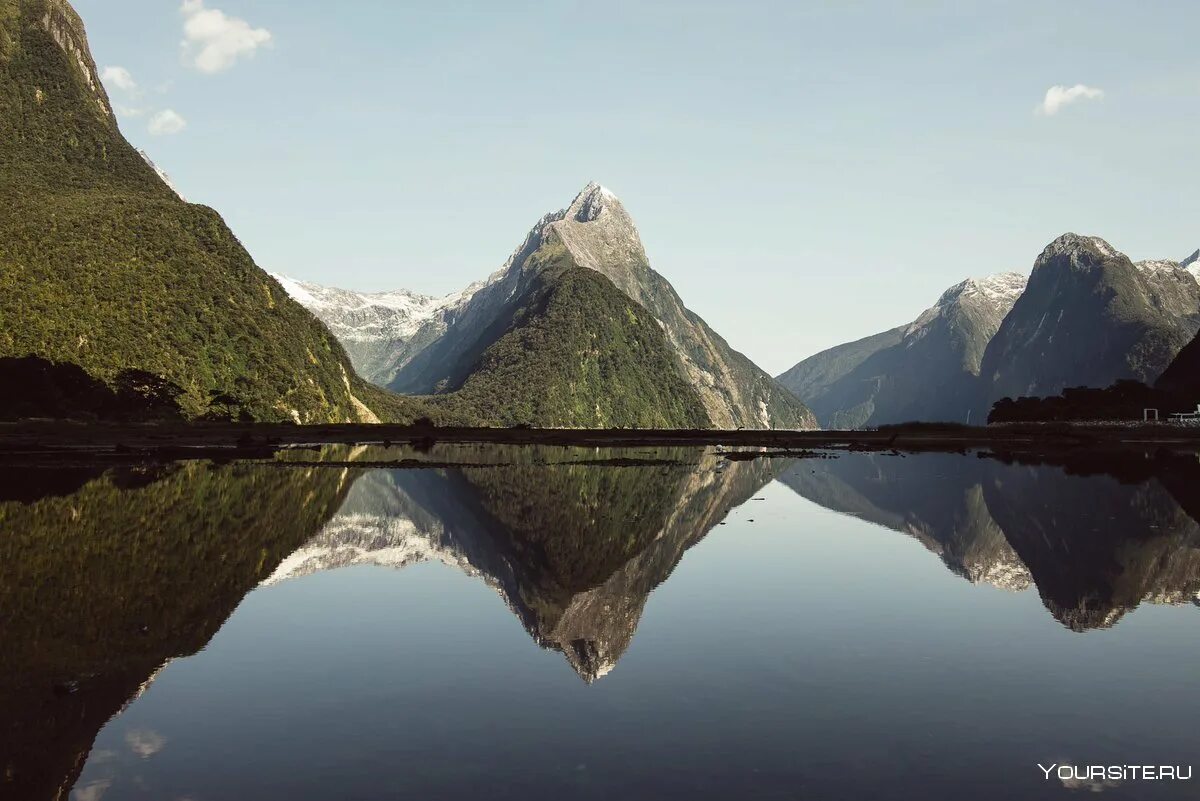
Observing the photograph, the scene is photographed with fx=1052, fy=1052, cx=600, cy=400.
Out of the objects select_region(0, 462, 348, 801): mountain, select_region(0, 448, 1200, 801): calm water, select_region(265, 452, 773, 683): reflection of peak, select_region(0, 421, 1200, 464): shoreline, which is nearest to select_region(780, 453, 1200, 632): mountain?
select_region(0, 448, 1200, 801): calm water

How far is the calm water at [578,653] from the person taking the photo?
18047mm

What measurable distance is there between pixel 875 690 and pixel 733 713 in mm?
4028

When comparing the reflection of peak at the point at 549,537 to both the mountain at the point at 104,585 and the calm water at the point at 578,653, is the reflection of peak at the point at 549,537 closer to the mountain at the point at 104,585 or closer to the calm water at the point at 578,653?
the calm water at the point at 578,653

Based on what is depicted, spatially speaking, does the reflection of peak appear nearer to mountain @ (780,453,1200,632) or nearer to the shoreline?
mountain @ (780,453,1200,632)

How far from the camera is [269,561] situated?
4222 centimetres

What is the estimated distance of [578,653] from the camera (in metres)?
26.8

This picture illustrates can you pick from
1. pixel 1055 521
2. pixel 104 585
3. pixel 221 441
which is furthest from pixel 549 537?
pixel 221 441

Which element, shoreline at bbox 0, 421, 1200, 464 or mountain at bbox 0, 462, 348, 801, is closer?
mountain at bbox 0, 462, 348, 801

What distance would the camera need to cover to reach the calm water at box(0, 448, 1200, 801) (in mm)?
18047

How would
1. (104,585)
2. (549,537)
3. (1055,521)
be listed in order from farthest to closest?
(1055,521), (549,537), (104,585)

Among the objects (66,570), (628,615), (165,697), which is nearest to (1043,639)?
(628,615)

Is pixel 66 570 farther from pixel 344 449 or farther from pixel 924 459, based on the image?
pixel 924 459

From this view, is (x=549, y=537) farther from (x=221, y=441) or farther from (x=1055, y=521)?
(x=221, y=441)

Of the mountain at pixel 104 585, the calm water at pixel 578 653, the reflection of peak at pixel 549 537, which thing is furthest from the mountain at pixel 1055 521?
the mountain at pixel 104 585
